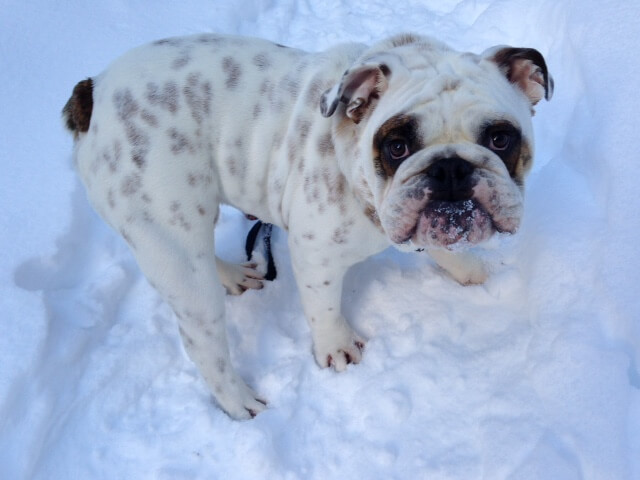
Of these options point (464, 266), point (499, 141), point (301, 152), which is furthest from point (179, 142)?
point (464, 266)

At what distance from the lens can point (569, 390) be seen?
275cm

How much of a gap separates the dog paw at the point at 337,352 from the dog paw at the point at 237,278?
683mm

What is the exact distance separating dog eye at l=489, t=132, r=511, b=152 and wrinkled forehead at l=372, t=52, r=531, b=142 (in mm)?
60

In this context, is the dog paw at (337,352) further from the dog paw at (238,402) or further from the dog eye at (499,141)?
the dog eye at (499,141)

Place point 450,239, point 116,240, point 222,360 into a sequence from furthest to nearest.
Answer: point 116,240
point 222,360
point 450,239

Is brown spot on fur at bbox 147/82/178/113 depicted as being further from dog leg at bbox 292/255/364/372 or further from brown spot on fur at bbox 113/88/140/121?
dog leg at bbox 292/255/364/372

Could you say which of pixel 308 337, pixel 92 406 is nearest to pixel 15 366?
pixel 92 406

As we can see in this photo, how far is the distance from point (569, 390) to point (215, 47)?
241 centimetres

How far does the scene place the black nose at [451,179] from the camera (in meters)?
2.04

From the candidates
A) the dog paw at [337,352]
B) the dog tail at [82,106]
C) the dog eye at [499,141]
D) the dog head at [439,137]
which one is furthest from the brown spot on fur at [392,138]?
the dog tail at [82,106]

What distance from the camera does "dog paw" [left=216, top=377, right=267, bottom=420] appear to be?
9.88 feet

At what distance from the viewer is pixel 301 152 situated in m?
2.68

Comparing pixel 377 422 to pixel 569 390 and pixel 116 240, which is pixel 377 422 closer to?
pixel 569 390

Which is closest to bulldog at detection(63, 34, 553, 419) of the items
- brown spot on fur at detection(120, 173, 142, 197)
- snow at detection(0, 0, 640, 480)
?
brown spot on fur at detection(120, 173, 142, 197)
